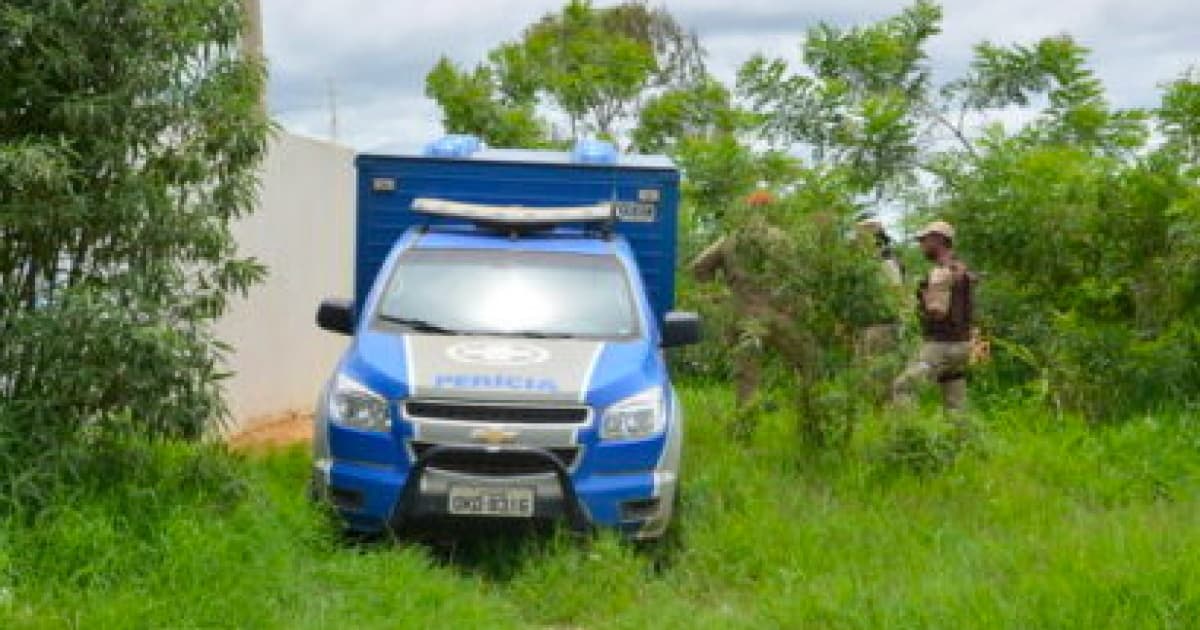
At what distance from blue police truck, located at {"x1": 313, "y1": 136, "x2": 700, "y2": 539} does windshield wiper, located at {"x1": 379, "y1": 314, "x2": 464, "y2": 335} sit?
0.04 ft

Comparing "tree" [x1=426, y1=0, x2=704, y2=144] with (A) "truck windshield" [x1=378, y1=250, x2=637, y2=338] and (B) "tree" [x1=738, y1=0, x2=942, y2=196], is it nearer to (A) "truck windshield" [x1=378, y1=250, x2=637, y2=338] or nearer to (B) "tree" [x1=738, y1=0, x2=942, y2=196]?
(B) "tree" [x1=738, y1=0, x2=942, y2=196]

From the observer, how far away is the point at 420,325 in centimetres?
797

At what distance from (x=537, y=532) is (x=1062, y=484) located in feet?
12.0

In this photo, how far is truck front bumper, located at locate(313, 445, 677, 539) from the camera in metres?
7.16

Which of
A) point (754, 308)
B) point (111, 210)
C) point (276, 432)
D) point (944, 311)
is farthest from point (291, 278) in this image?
point (111, 210)

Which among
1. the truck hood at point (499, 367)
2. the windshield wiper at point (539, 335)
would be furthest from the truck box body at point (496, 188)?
the truck hood at point (499, 367)

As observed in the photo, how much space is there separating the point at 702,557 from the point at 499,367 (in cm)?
137

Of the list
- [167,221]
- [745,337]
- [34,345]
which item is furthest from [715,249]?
[34,345]

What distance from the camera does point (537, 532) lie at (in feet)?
24.1

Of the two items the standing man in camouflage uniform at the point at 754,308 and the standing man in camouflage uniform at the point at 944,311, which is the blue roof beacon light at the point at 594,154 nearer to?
the standing man in camouflage uniform at the point at 754,308

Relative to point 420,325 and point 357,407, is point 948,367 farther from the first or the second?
point 357,407

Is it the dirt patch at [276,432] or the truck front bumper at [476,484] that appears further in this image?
the dirt patch at [276,432]

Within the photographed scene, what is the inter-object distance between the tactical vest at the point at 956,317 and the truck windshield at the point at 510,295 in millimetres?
2820

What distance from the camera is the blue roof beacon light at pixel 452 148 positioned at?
1022 centimetres
